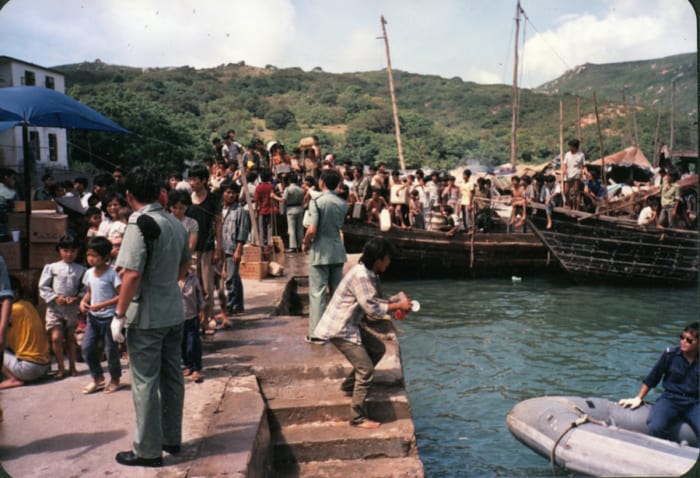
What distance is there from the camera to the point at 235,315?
799cm

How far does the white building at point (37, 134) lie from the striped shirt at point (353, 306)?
29243 mm

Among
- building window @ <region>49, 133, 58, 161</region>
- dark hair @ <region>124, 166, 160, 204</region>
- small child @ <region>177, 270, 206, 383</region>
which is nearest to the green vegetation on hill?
building window @ <region>49, 133, 58, 161</region>

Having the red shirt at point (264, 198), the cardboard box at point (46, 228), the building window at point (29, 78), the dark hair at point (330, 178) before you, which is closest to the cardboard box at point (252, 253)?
the red shirt at point (264, 198)

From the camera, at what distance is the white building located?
3278 centimetres

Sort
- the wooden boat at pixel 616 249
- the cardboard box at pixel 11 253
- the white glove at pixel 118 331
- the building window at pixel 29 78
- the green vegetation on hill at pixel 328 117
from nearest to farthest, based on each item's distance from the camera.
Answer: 1. the white glove at pixel 118 331
2. the cardboard box at pixel 11 253
3. the wooden boat at pixel 616 249
4. the building window at pixel 29 78
5. the green vegetation on hill at pixel 328 117

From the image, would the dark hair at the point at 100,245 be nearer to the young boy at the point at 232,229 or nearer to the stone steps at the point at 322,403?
the stone steps at the point at 322,403

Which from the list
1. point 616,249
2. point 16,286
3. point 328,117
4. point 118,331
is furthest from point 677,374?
point 328,117

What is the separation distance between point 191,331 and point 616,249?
45.4 ft

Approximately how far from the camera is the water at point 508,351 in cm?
765

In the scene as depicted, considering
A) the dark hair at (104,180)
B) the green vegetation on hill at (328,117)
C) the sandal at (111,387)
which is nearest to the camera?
the sandal at (111,387)

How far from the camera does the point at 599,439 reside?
5.86 metres

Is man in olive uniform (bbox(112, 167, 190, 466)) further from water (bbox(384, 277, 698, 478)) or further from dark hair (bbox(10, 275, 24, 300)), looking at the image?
water (bbox(384, 277, 698, 478))

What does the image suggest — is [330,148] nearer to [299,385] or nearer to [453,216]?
[453,216]

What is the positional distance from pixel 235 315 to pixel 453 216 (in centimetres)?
1114
